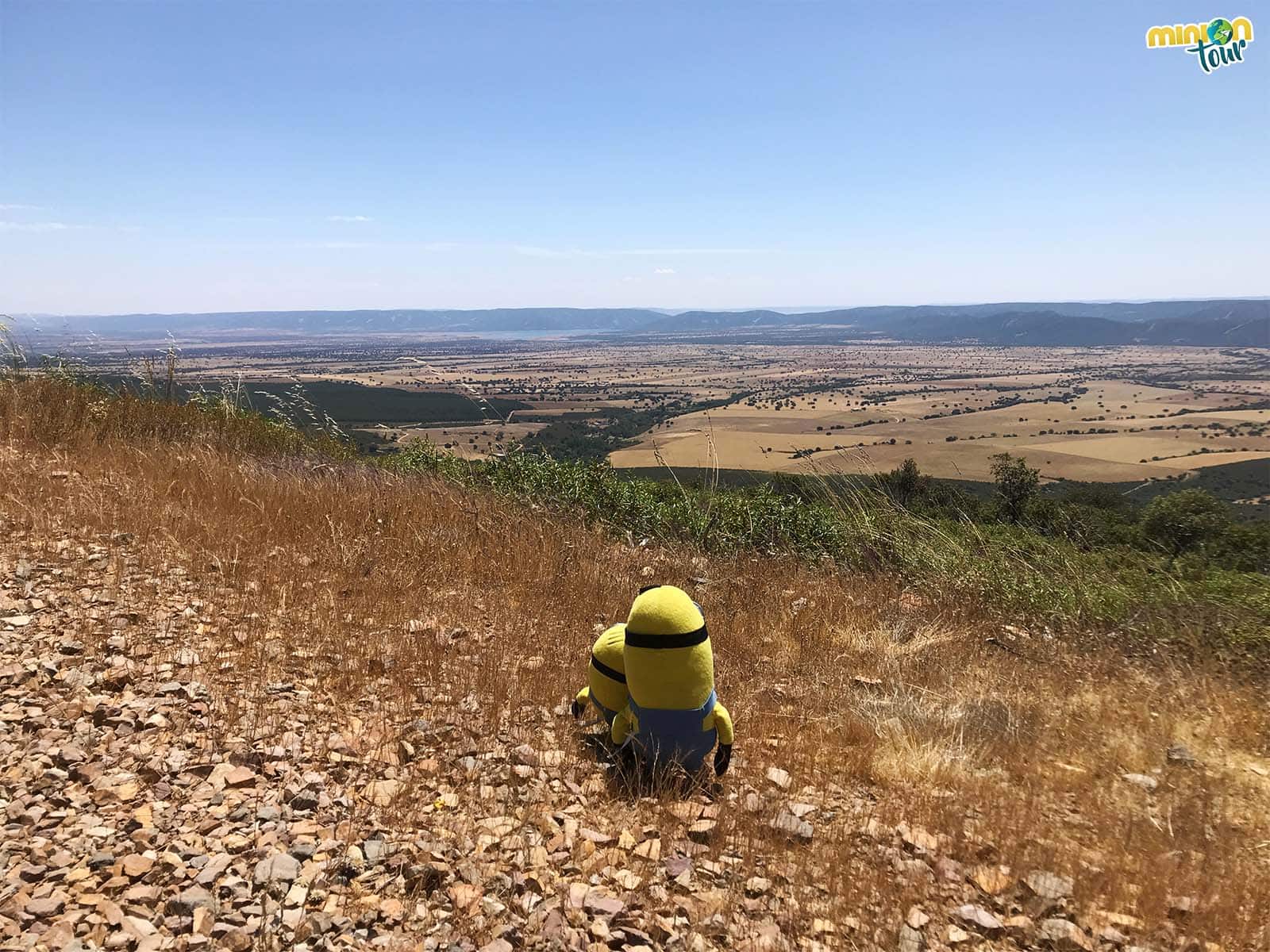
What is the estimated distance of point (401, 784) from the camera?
2676 mm

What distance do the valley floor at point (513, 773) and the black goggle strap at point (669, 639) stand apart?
0.67m

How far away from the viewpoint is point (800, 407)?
202ft

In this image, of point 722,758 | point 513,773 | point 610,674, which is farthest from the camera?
point 610,674

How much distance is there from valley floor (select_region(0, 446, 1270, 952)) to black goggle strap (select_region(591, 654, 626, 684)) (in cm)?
37

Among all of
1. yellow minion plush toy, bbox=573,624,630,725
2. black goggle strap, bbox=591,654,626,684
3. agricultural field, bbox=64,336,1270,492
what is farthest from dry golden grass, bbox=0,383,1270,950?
agricultural field, bbox=64,336,1270,492

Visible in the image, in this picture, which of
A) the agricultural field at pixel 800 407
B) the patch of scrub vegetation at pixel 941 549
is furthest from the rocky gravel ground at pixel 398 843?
the patch of scrub vegetation at pixel 941 549

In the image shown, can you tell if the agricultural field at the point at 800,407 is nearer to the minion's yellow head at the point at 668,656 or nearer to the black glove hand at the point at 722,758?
the minion's yellow head at the point at 668,656

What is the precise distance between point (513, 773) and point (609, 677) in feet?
2.11

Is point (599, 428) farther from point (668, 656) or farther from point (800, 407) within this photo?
point (800, 407)

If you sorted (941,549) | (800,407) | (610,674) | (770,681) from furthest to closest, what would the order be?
(800,407)
(941,549)
(770,681)
(610,674)

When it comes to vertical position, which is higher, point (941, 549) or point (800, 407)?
point (800, 407)

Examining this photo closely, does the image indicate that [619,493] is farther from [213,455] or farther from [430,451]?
[213,455]

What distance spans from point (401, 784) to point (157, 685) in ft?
4.47

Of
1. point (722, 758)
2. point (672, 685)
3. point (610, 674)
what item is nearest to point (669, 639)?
point (672, 685)
